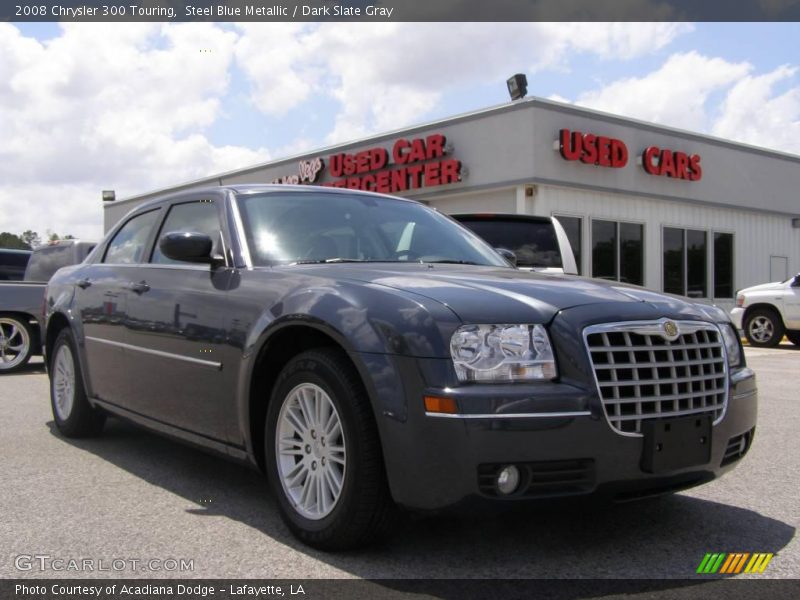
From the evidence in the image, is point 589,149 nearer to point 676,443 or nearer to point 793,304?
point 793,304

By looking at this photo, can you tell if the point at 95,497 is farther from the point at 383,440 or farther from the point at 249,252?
the point at 383,440

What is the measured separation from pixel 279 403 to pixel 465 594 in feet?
3.89

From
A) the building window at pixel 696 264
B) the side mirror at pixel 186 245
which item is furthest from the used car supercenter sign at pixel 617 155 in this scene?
the side mirror at pixel 186 245

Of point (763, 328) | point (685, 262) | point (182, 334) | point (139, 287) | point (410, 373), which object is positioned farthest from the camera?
point (685, 262)

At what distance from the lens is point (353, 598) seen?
2859 millimetres

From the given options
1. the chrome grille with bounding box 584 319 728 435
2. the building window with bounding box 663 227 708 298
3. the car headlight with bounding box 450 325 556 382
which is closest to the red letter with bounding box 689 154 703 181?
the building window with bounding box 663 227 708 298

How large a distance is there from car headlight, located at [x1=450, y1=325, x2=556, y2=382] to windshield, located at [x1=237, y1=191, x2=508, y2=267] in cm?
132

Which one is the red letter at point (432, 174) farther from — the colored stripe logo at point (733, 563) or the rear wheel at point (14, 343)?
the colored stripe logo at point (733, 563)

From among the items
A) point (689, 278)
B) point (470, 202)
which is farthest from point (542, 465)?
point (689, 278)

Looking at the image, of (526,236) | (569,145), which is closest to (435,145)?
(569,145)

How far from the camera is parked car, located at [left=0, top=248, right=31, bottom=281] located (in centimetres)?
1320

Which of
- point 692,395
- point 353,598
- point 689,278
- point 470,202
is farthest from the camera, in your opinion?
point 689,278

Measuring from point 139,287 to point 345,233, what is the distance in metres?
1.30

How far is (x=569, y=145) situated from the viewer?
60.6 feet
